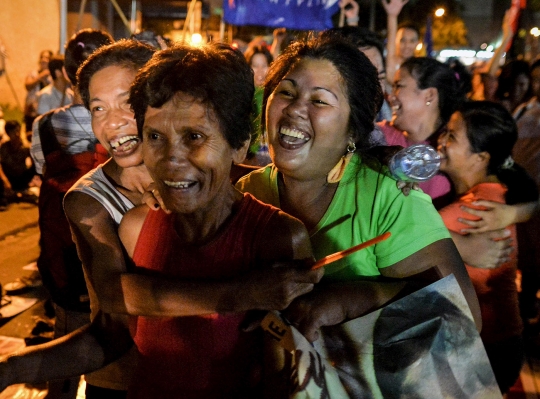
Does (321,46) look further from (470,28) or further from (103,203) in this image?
(470,28)

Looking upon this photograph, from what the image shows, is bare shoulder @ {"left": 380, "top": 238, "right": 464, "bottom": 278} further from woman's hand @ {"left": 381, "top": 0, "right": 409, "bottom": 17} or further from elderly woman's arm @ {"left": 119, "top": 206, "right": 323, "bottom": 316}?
woman's hand @ {"left": 381, "top": 0, "right": 409, "bottom": 17}

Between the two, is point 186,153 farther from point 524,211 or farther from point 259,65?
point 259,65

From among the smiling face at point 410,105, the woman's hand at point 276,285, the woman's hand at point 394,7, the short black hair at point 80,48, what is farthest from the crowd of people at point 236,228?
the woman's hand at point 394,7

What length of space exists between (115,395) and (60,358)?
23.2 inches

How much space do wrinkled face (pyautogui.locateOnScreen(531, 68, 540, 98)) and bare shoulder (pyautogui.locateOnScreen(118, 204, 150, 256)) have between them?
519 cm

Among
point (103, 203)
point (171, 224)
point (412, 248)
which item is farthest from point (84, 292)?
point (412, 248)

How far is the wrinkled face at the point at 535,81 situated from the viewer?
5.76 m

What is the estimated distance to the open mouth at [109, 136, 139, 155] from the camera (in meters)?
2.05

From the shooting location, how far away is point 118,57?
2018mm

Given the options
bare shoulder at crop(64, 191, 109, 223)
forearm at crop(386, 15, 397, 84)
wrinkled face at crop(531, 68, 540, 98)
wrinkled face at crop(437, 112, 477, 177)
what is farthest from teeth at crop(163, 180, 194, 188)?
wrinkled face at crop(531, 68, 540, 98)

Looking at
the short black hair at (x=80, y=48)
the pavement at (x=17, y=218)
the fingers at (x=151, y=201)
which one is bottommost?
the pavement at (x=17, y=218)

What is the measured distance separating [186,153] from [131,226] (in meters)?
0.37

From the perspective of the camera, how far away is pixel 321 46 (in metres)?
1.84

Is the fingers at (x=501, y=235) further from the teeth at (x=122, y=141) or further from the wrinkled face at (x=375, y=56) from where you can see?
the teeth at (x=122, y=141)
